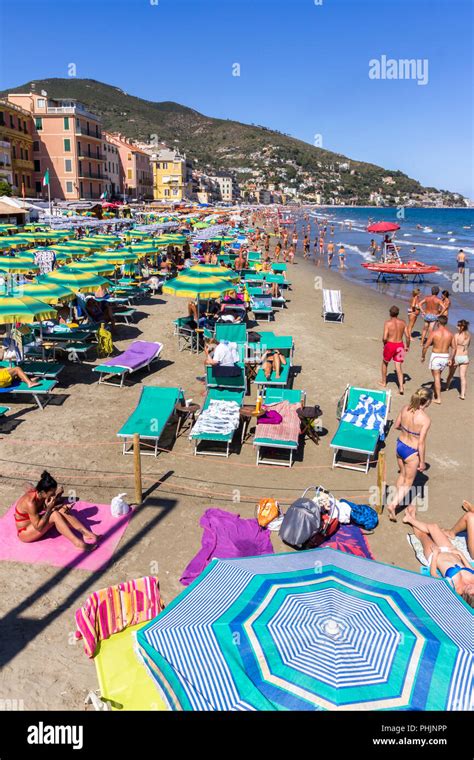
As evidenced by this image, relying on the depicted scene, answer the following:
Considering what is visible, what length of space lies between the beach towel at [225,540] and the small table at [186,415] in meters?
2.32

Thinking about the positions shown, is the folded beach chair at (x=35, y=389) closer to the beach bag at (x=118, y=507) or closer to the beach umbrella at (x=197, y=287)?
the beach bag at (x=118, y=507)

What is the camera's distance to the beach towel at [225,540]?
16.5ft

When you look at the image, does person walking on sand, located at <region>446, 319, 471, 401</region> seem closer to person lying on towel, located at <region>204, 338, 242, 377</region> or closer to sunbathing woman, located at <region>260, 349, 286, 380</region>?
sunbathing woman, located at <region>260, 349, 286, 380</region>

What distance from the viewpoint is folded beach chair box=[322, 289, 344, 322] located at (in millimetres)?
16141

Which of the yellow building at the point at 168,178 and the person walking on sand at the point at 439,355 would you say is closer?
the person walking on sand at the point at 439,355

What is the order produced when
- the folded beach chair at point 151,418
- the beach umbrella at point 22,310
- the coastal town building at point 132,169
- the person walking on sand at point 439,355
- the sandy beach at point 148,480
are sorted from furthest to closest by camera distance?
the coastal town building at point 132,169 < the person walking on sand at point 439,355 < the beach umbrella at point 22,310 < the folded beach chair at point 151,418 < the sandy beach at point 148,480

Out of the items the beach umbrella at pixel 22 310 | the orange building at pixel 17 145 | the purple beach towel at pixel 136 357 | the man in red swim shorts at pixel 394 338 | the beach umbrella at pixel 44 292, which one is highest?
the orange building at pixel 17 145


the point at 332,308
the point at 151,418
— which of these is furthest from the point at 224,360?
the point at 332,308

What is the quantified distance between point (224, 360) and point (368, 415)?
2899mm

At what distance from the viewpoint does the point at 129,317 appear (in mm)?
15688

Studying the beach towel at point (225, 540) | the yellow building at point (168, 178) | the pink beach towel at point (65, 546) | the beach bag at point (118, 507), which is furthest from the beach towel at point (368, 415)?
the yellow building at point (168, 178)

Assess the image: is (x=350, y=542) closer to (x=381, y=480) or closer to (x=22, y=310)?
(x=381, y=480)

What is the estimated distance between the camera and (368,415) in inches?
305
